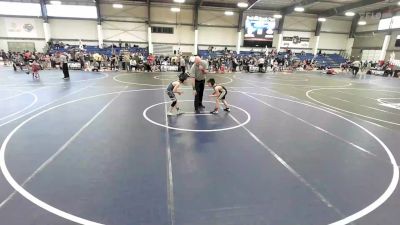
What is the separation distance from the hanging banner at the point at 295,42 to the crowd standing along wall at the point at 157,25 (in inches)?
16.7

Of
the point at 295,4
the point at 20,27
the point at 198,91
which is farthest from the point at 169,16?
the point at 198,91

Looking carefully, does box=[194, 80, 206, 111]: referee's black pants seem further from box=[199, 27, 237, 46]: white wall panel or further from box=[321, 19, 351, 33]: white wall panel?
box=[321, 19, 351, 33]: white wall panel

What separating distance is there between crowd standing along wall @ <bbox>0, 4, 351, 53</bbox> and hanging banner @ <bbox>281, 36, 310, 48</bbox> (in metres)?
0.42

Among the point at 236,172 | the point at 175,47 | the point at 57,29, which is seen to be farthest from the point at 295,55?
the point at 236,172

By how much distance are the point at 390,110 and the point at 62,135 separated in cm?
1077

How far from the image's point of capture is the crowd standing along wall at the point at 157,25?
94.1 feet

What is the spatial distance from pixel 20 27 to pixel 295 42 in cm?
3313

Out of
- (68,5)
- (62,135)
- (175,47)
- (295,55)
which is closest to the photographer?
(62,135)

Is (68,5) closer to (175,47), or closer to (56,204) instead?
(175,47)

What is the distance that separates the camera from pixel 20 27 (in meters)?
28.0

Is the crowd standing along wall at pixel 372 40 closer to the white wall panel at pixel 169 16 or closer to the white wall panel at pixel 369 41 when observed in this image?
the white wall panel at pixel 369 41

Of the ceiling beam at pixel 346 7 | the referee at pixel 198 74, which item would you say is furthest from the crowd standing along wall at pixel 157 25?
the referee at pixel 198 74

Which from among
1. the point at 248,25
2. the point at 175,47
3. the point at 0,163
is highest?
the point at 248,25

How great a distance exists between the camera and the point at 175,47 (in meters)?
31.4
